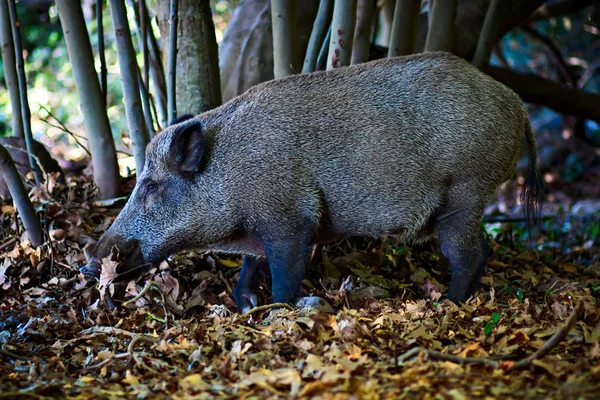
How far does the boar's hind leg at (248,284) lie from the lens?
4.43 metres

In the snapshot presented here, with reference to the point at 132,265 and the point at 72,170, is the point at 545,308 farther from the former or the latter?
the point at 72,170

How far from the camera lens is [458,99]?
425cm

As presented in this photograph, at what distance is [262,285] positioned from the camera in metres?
4.80

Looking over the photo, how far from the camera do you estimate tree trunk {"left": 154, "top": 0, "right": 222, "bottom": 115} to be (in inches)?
215

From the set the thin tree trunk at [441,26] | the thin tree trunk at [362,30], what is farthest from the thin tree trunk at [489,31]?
the thin tree trunk at [362,30]

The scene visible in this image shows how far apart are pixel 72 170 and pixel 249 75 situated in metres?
1.89

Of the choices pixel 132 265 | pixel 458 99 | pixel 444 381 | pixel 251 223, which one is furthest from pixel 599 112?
pixel 444 381

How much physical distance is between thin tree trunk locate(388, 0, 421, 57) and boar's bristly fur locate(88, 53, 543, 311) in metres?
0.97

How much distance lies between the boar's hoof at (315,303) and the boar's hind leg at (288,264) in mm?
78

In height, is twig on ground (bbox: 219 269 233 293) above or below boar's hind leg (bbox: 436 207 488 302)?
below

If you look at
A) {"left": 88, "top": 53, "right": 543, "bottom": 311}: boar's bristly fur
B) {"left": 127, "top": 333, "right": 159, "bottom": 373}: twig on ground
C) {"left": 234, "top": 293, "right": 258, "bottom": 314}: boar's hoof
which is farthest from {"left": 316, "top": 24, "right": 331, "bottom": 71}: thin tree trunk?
{"left": 127, "top": 333, "right": 159, "bottom": 373}: twig on ground

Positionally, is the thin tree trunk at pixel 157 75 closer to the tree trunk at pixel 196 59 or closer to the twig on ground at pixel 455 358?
the tree trunk at pixel 196 59

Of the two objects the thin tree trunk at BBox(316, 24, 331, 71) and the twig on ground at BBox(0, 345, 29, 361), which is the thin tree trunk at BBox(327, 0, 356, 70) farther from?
the twig on ground at BBox(0, 345, 29, 361)

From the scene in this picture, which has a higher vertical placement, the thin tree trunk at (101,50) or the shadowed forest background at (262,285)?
the thin tree trunk at (101,50)
